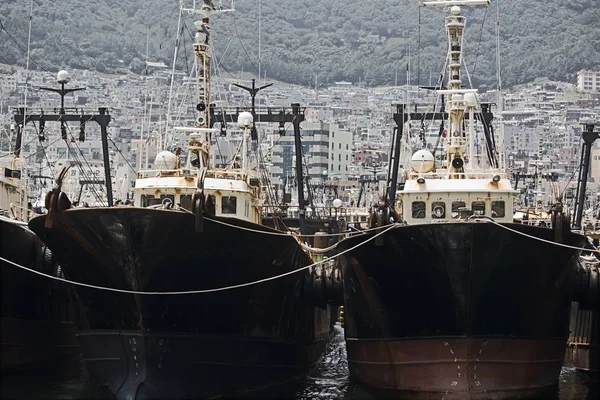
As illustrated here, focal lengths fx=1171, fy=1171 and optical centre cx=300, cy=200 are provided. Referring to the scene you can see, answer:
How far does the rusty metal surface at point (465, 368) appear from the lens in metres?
34.4

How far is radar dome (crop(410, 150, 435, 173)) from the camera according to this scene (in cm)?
3938

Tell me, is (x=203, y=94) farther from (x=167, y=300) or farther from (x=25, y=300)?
(x=167, y=300)

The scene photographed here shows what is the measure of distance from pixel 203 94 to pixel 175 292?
968cm

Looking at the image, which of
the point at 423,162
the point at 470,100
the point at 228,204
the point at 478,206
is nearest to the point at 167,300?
the point at 228,204

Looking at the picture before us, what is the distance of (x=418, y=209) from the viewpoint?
38250 mm

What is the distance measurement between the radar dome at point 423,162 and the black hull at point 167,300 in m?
5.49

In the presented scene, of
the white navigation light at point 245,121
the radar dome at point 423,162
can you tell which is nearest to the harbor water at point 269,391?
the radar dome at point 423,162

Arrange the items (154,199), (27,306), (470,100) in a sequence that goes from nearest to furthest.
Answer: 1. (154,199)
2. (470,100)
3. (27,306)

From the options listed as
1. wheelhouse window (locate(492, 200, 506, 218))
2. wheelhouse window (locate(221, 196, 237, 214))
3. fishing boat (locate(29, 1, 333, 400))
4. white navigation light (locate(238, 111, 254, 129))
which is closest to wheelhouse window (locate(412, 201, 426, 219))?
wheelhouse window (locate(492, 200, 506, 218))

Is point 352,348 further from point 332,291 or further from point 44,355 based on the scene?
point 44,355

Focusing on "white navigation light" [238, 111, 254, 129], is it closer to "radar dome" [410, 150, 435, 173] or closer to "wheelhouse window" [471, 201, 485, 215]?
"radar dome" [410, 150, 435, 173]

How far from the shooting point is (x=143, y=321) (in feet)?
115

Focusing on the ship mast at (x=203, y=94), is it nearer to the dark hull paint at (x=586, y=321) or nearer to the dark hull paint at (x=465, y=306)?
the dark hull paint at (x=465, y=306)

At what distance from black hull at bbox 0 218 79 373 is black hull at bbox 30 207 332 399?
3240 millimetres
